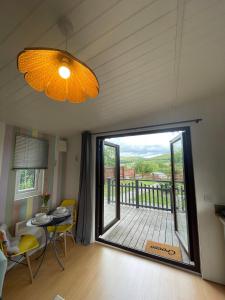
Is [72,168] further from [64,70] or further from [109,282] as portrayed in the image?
[64,70]

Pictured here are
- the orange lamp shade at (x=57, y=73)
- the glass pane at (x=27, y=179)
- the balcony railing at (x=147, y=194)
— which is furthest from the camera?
the balcony railing at (x=147, y=194)

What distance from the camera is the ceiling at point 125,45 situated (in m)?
0.82

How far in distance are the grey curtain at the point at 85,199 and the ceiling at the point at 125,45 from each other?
97cm

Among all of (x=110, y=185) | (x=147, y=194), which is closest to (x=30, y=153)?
(x=110, y=185)

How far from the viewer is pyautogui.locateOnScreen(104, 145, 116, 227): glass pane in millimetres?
3093

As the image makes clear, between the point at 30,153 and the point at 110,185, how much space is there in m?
1.99

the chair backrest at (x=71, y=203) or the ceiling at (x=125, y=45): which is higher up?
the ceiling at (x=125, y=45)

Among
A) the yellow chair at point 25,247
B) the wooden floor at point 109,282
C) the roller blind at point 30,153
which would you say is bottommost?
the wooden floor at point 109,282

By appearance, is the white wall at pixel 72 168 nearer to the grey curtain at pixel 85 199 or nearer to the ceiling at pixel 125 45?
the grey curtain at pixel 85 199

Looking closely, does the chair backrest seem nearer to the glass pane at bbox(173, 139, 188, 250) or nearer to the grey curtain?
the grey curtain

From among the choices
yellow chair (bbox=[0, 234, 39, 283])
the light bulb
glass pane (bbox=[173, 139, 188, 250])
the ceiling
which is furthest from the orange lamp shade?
glass pane (bbox=[173, 139, 188, 250])

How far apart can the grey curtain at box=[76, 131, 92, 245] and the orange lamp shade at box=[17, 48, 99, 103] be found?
181 cm

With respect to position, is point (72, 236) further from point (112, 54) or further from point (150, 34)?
point (150, 34)

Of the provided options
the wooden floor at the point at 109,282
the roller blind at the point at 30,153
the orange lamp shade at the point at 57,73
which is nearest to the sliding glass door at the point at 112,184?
the wooden floor at the point at 109,282
